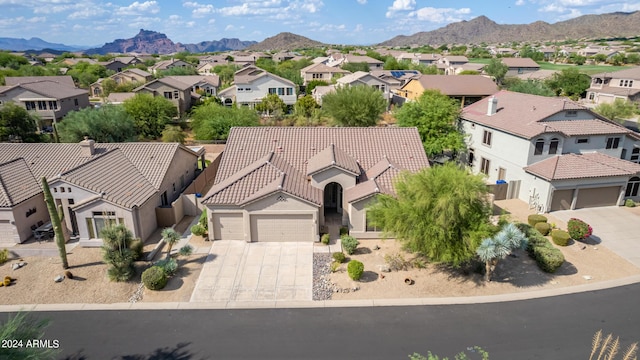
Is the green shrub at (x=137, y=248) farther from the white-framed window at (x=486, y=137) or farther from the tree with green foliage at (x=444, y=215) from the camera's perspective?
the white-framed window at (x=486, y=137)

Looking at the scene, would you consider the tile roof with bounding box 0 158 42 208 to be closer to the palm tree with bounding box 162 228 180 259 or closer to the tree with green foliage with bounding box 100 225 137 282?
the tree with green foliage with bounding box 100 225 137 282

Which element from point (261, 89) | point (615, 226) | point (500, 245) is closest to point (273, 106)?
point (261, 89)

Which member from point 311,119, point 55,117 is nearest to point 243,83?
point 311,119

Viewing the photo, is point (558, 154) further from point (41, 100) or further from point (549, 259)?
point (41, 100)

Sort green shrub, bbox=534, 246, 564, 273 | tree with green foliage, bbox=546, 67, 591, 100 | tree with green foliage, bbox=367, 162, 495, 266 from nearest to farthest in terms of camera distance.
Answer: tree with green foliage, bbox=367, 162, 495, 266 → green shrub, bbox=534, 246, 564, 273 → tree with green foliage, bbox=546, 67, 591, 100

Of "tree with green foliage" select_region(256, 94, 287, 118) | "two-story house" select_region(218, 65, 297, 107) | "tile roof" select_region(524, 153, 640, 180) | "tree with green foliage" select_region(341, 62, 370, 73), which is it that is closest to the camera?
"tile roof" select_region(524, 153, 640, 180)

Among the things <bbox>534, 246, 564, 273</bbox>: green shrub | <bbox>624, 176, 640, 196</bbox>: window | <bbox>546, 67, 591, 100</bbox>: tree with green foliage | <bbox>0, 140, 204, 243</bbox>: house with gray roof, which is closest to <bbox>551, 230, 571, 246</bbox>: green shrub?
<bbox>534, 246, 564, 273</bbox>: green shrub

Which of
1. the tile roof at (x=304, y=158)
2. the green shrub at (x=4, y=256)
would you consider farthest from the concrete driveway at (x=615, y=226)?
the green shrub at (x=4, y=256)
